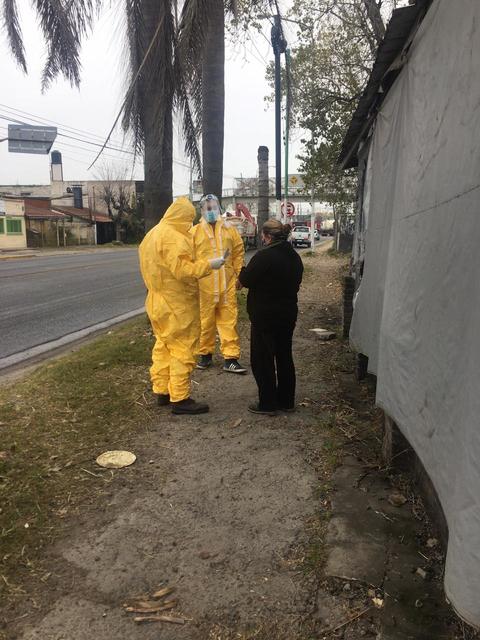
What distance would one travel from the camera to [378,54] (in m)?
4.16

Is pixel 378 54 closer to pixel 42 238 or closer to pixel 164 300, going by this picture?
pixel 164 300

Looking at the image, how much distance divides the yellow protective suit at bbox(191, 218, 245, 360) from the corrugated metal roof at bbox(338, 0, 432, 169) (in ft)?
6.23

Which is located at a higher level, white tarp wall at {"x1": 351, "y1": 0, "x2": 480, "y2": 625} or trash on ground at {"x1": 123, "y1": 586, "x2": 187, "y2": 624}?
white tarp wall at {"x1": 351, "y1": 0, "x2": 480, "y2": 625}

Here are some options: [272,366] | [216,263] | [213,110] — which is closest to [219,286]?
[216,263]

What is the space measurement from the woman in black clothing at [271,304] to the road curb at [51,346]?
3508 mm

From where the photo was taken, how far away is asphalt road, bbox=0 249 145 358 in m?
9.01

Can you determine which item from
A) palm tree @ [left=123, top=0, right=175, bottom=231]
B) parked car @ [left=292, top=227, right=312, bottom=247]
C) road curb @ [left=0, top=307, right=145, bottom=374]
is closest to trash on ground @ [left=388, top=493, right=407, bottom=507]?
palm tree @ [left=123, top=0, right=175, bottom=231]

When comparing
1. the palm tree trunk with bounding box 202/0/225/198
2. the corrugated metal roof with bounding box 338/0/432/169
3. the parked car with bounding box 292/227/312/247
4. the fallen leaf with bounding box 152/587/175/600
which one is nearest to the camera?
the fallen leaf with bounding box 152/587/175/600

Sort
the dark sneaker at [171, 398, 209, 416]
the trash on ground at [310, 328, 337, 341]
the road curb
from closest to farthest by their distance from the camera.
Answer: the dark sneaker at [171, 398, 209, 416] → the road curb → the trash on ground at [310, 328, 337, 341]

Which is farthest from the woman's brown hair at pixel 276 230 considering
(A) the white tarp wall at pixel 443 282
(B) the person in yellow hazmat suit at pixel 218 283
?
(B) the person in yellow hazmat suit at pixel 218 283

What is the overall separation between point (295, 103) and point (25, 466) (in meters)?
14.2

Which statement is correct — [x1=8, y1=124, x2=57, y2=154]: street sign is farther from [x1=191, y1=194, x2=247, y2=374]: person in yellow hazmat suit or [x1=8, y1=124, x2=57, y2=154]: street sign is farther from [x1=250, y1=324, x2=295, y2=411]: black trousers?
[x1=250, y1=324, x2=295, y2=411]: black trousers

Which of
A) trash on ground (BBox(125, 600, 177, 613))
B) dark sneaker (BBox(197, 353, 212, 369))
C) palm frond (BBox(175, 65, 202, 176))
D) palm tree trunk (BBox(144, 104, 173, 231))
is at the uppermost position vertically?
palm frond (BBox(175, 65, 202, 176))

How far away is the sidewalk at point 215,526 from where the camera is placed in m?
2.41
